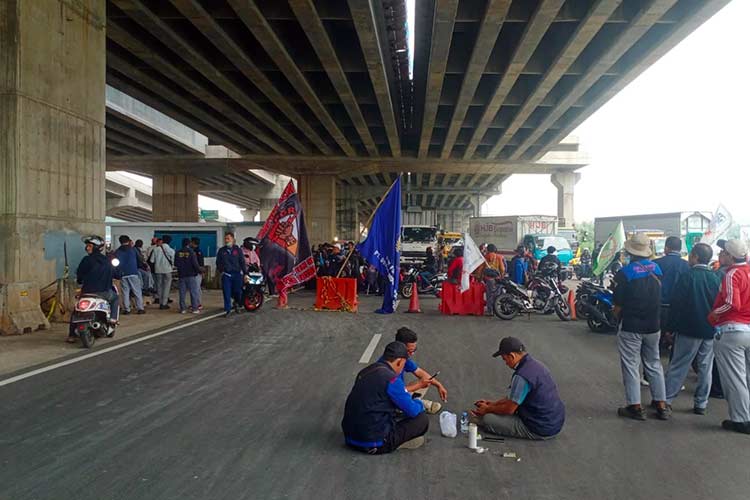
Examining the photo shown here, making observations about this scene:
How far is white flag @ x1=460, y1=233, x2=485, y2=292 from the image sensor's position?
14305 millimetres

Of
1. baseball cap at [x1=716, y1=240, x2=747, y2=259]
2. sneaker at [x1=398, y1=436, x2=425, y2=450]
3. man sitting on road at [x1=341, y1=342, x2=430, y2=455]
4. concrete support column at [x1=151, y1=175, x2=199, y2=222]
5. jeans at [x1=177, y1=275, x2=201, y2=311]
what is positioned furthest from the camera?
concrete support column at [x1=151, y1=175, x2=199, y2=222]

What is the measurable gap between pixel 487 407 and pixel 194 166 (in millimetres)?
37191

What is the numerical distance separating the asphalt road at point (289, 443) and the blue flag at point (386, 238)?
5593 millimetres

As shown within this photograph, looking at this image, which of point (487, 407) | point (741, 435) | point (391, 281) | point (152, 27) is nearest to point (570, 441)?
point (487, 407)

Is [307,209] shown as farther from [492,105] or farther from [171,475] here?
[171,475]

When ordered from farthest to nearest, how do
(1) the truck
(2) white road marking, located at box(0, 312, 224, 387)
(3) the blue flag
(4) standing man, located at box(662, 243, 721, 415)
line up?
(1) the truck
(3) the blue flag
(2) white road marking, located at box(0, 312, 224, 387)
(4) standing man, located at box(662, 243, 721, 415)

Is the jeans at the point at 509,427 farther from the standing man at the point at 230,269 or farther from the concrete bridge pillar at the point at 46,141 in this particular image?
the standing man at the point at 230,269

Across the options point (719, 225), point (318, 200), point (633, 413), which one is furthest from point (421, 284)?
point (318, 200)

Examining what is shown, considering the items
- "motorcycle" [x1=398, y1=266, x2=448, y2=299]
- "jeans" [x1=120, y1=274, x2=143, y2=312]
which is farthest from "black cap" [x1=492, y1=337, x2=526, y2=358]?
"motorcycle" [x1=398, y1=266, x2=448, y2=299]

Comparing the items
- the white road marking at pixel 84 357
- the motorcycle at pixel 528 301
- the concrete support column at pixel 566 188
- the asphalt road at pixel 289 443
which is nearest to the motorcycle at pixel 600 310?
the motorcycle at pixel 528 301

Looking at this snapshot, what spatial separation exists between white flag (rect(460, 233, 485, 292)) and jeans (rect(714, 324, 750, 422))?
8.47 metres

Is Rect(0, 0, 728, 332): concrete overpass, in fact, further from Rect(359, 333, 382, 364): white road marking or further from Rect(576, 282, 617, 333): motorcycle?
Rect(576, 282, 617, 333): motorcycle

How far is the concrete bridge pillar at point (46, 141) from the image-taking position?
10734mm

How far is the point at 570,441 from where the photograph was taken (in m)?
5.48
